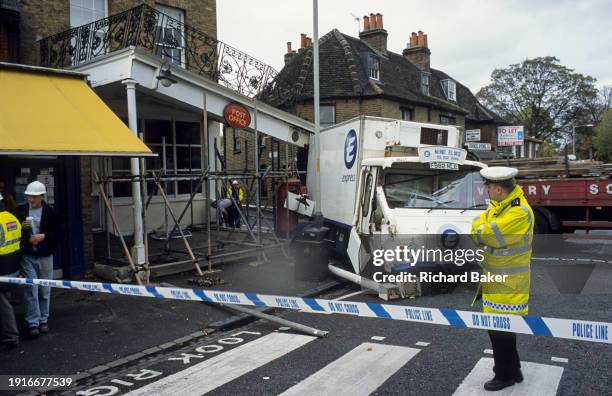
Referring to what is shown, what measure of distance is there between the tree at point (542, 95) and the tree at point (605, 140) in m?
3.90

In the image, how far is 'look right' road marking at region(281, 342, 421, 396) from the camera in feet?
14.9

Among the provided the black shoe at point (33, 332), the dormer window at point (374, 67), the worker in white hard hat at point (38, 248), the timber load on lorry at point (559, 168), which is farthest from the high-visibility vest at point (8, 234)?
the dormer window at point (374, 67)

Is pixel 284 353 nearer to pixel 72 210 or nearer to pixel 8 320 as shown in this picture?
pixel 8 320

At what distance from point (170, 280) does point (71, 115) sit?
3351 millimetres

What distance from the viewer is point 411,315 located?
4332 mm

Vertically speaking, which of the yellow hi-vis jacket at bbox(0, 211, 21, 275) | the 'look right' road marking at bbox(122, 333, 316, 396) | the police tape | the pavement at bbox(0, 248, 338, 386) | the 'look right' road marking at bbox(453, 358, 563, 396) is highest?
the yellow hi-vis jacket at bbox(0, 211, 21, 275)

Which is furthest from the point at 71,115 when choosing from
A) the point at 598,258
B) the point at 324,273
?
the point at 598,258

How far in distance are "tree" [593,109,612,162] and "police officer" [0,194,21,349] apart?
5735 cm

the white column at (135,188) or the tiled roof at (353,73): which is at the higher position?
the tiled roof at (353,73)

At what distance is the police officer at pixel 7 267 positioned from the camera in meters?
5.76

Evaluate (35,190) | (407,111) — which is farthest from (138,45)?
(407,111)

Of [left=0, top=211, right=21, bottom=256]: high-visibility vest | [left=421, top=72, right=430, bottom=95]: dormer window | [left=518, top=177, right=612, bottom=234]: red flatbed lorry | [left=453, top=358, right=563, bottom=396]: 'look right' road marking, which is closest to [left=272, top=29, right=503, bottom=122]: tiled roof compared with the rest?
[left=421, top=72, right=430, bottom=95]: dormer window

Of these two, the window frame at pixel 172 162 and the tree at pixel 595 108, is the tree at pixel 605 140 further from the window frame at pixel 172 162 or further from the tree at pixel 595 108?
the window frame at pixel 172 162

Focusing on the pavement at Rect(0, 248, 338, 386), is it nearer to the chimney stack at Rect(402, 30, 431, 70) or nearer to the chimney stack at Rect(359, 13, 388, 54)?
the chimney stack at Rect(359, 13, 388, 54)
